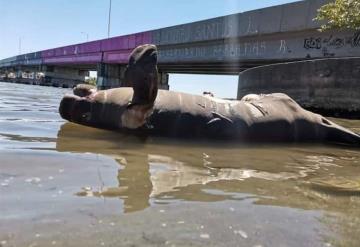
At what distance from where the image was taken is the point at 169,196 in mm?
3088

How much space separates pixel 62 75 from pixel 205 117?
318 ft

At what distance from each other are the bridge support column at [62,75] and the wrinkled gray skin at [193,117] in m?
88.8

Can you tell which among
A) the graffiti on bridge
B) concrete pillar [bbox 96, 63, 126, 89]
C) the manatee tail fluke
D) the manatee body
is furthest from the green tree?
concrete pillar [bbox 96, 63, 126, 89]

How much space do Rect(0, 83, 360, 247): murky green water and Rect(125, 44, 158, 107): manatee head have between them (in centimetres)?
68

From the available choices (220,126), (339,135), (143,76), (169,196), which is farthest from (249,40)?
(169,196)

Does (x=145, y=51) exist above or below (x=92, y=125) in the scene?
above

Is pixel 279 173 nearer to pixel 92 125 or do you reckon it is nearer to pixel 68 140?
pixel 68 140

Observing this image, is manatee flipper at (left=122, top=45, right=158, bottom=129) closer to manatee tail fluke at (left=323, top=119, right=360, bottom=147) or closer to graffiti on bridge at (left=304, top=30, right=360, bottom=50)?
manatee tail fluke at (left=323, top=119, right=360, bottom=147)

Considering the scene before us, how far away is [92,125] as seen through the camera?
256 inches

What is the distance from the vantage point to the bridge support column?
3728 inches

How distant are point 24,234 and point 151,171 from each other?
5.81 feet

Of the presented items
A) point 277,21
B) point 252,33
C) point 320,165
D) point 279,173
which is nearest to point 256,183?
point 279,173

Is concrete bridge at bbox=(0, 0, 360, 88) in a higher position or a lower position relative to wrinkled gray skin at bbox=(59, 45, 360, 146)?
Result: higher

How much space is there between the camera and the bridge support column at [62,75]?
3728 inches
